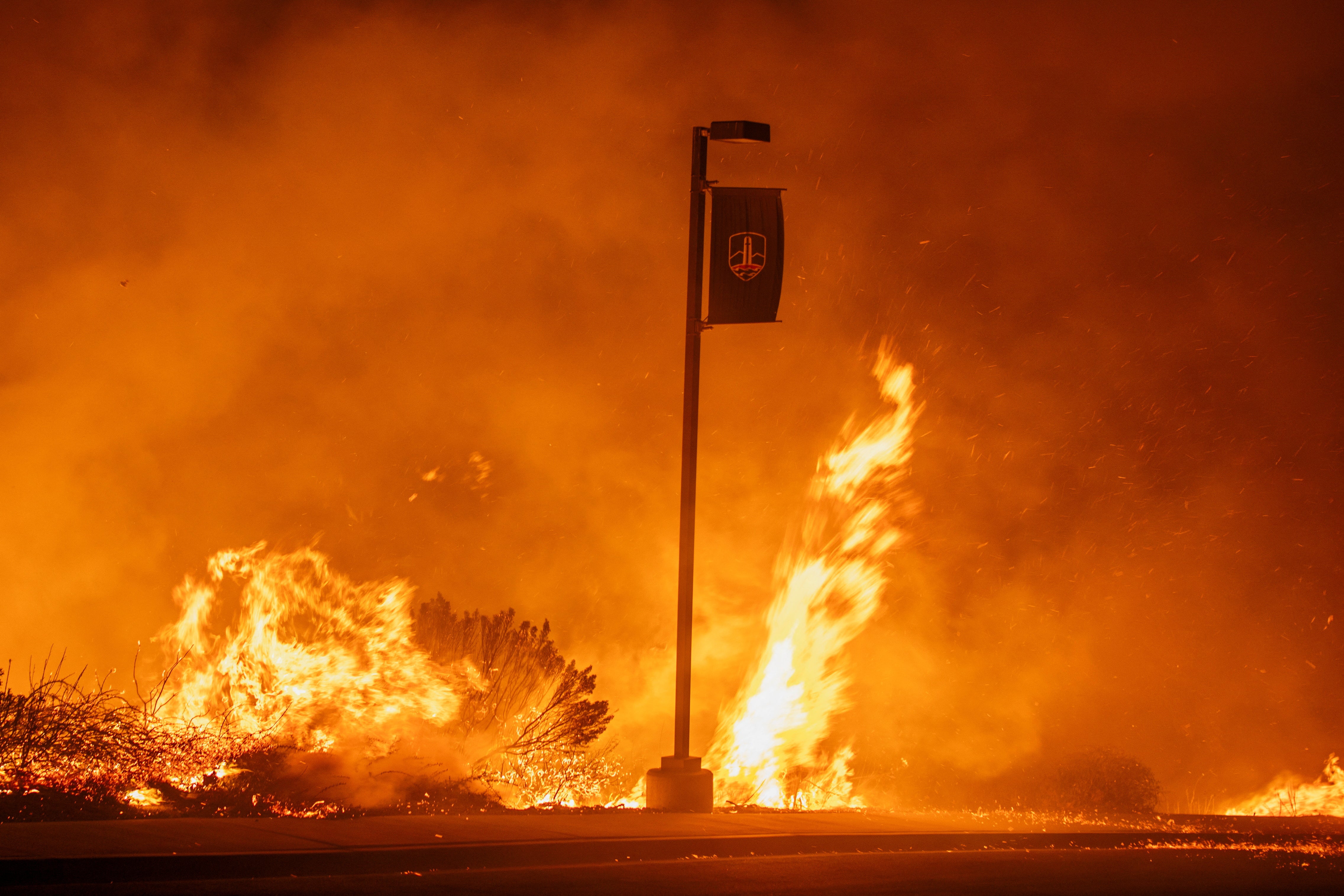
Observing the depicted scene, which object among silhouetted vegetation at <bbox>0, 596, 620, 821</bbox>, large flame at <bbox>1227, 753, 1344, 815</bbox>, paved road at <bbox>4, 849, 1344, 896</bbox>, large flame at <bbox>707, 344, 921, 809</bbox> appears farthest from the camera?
large flame at <bbox>1227, 753, 1344, 815</bbox>

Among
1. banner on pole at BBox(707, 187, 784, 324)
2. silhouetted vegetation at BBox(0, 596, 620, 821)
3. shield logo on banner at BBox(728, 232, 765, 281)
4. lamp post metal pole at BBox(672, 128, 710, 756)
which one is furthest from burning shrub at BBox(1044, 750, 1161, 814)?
shield logo on banner at BBox(728, 232, 765, 281)

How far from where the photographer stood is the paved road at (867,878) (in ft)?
22.1

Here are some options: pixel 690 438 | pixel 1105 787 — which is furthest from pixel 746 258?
pixel 1105 787

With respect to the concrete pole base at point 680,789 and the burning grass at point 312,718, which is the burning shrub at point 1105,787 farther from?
the concrete pole base at point 680,789

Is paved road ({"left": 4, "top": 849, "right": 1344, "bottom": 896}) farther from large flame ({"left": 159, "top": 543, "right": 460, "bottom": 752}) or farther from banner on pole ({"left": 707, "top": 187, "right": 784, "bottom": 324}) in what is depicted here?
banner on pole ({"left": 707, "top": 187, "right": 784, "bottom": 324})

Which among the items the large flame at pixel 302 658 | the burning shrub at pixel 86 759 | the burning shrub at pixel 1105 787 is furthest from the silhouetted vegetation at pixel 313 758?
the burning shrub at pixel 1105 787

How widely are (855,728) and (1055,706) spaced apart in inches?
141

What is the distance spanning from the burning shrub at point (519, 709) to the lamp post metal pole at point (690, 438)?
1.40 meters

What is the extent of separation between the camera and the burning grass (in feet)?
30.6

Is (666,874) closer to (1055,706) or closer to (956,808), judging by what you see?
(956,808)

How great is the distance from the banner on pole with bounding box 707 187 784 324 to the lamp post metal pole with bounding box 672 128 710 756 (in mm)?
187

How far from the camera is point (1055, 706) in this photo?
19578 millimetres

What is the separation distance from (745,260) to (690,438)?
1.75 metres

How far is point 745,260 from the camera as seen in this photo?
1170 cm
